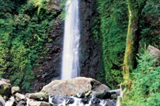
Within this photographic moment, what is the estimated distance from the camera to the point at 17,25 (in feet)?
39.4

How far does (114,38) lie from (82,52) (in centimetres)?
244

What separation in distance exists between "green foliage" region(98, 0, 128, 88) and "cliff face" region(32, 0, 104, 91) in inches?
41.4

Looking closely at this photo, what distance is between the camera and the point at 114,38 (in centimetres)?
1031

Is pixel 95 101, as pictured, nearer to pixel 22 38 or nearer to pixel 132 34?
pixel 132 34

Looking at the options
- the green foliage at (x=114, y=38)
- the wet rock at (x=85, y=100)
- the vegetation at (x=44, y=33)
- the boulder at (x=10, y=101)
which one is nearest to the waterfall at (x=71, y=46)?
the vegetation at (x=44, y=33)

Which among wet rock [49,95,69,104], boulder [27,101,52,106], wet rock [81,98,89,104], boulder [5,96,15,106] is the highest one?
boulder [5,96,15,106]

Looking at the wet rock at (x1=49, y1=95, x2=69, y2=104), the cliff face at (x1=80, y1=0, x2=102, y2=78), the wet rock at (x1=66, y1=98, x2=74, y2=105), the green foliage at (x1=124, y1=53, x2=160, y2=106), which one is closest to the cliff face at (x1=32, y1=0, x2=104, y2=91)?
the cliff face at (x1=80, y1=0, x2=102, y2=78)

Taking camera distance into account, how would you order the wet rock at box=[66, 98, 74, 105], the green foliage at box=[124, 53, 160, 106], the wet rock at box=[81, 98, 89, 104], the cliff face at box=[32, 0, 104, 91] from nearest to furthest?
the green foliage at box=[124, 53, 160, 106], the wet rock at box=[81, 98, 89, 104], the wet rock at box=[66, 98, 74, 105], the cliff face at box=[32, 0, 104, 91]

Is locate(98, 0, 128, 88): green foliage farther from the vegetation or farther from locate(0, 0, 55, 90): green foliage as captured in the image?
locate(0, 0, 55, 90): green foliage

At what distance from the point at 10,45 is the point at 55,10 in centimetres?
283

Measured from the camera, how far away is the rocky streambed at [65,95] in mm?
7887

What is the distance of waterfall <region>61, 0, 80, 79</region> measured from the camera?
1230 centimetres

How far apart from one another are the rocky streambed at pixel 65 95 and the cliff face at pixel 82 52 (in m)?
2.41

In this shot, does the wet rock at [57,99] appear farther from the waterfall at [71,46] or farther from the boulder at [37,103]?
the waterfall at [71,46]
